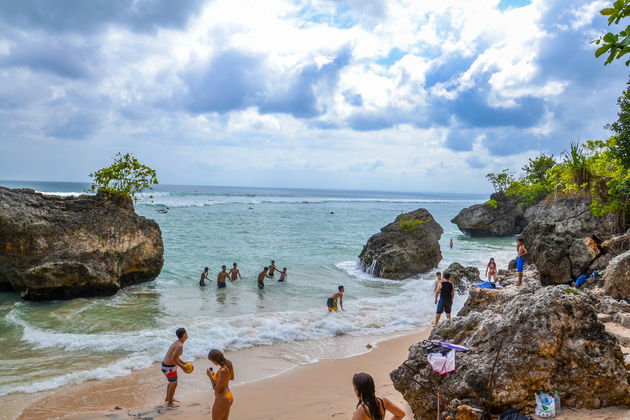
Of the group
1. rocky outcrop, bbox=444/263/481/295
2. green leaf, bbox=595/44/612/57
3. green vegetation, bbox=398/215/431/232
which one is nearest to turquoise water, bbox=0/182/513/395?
rocky outcrop, bbox=444/263/481/295

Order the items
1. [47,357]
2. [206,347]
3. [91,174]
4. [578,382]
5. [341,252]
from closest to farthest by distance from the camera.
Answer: [578,382]
[47,357]
[206,347]
[91,174]
[341,252]

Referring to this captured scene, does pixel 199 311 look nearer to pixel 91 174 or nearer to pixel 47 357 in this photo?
pixel 47 357

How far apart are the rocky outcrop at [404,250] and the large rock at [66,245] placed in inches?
423

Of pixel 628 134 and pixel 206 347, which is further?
pixel 628 134

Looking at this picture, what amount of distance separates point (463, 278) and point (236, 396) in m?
11.4

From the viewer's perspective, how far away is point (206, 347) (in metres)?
10.0

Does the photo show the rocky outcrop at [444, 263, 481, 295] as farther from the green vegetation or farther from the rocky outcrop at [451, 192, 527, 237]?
the rocky outcrop at [451, 192, 527, 237]

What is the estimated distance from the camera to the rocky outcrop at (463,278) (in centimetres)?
1588

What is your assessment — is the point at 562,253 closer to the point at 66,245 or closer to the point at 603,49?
the point at 603,49

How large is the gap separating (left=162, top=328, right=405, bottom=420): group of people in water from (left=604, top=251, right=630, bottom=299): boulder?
23.8 ft

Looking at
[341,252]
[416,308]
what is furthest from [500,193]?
[416,308]

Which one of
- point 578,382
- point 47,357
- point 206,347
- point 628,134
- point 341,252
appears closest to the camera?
point 578,382

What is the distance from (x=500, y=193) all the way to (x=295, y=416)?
40486 mm

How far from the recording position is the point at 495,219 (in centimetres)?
3941
